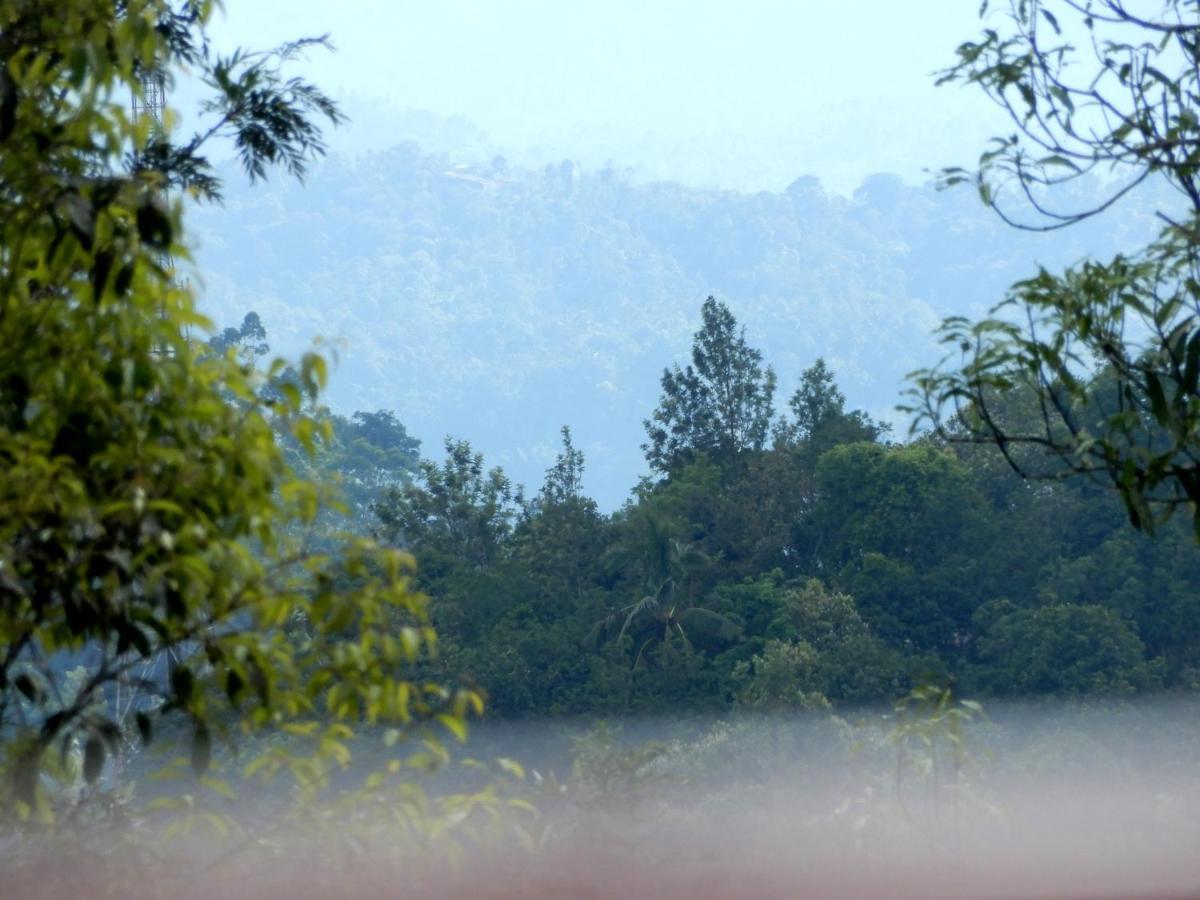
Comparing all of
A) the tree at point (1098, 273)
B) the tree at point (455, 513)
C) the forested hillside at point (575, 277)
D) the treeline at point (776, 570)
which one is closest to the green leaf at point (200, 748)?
the tree at point (1098, 273)

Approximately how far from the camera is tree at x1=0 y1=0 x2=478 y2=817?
812mm

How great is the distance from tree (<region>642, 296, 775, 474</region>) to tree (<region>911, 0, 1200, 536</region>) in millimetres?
10182

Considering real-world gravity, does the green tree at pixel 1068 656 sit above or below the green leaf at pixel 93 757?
below

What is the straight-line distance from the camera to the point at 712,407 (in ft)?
38.7

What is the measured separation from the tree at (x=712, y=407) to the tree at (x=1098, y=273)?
10.2 meters

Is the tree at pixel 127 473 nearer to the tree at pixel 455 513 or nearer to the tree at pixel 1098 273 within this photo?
the tree at pixel 1098 273

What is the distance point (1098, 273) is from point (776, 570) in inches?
381

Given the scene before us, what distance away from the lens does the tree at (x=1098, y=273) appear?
113cm

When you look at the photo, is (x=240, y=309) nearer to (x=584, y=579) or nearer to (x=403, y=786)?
(x=584, y=579)

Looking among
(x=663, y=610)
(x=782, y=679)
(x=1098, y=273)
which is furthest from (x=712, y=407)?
(x=1098, y=273)

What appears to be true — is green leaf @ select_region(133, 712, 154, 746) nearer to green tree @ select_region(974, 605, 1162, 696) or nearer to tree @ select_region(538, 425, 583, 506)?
green tree @ select_region(974, 605, 1162, 696)

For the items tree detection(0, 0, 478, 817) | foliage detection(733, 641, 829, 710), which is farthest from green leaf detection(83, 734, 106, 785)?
foliage detection(733, 641, 829, 710)

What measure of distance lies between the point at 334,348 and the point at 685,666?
29.5 feet

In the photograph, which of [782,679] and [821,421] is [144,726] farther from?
[821,421]
